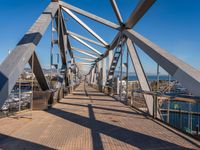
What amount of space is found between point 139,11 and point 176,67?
4.12m

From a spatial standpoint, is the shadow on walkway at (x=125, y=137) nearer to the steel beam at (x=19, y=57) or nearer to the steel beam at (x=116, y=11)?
the steel beam at (x=19, y=57)

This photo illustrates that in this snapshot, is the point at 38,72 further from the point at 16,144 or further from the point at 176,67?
the point at 176,67

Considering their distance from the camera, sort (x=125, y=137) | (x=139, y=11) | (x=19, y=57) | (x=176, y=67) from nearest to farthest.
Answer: (x=125, y=137), (x=176, y=67), (x=19, y=57), (x=139, y=11)

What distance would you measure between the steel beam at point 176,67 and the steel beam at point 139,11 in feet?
4.72

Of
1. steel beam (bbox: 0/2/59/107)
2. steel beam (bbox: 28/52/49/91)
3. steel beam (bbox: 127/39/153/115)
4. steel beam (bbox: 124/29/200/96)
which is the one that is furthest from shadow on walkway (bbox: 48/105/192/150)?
steel beam (bbox: 28/52/49/91)

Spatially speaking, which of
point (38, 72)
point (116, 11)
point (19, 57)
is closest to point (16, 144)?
point (19, 57)

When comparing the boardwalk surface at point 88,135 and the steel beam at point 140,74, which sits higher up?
the steel beam at point 140,74

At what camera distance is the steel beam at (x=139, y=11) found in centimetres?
781

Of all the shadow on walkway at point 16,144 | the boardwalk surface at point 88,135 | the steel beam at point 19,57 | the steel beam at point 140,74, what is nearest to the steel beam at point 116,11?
the steel beam at point 140,74

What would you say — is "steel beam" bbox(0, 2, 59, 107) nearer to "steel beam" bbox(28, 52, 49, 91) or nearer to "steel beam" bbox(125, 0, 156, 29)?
"steel beam" bbox(28, 52, 49, 91)

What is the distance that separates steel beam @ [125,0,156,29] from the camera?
7.81 m

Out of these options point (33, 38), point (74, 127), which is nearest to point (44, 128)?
point (74, 127)

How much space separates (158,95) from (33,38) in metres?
4.62

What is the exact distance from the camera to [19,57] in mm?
5672
